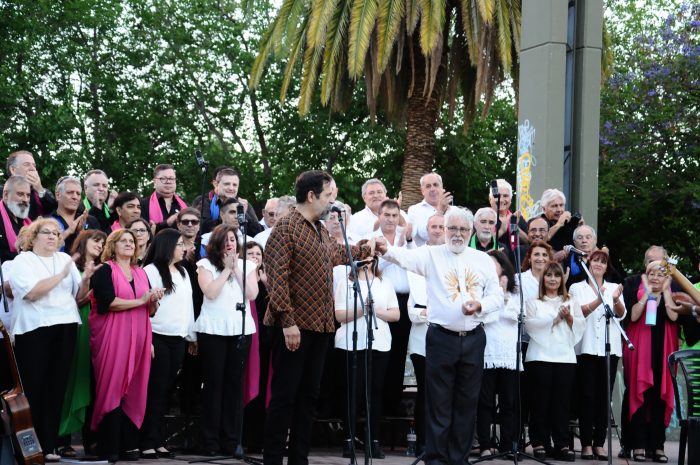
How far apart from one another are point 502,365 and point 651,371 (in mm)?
1794

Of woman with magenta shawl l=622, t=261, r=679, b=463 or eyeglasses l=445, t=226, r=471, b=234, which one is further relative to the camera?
woman with magenta shawl l=622, t=261, r=679, b=463

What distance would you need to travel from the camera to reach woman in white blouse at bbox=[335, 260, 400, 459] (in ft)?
34.5

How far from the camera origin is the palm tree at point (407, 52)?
1948cm

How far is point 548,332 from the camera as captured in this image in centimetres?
1091

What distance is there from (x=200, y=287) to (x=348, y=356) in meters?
1.58

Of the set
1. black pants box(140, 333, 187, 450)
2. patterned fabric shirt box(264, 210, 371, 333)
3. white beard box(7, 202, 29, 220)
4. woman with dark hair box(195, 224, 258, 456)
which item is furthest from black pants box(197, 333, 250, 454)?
white beard box(7, 202, 29, 220)

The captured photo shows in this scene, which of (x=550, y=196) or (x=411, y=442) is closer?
(x=411, y=442)

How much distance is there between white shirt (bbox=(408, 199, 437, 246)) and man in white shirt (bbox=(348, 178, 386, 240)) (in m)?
0.42

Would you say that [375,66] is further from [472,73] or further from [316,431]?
[316,431]

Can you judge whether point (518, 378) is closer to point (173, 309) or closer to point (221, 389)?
point (221, 389)

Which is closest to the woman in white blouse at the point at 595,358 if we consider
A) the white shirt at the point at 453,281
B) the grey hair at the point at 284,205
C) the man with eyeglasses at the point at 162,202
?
the white shirt at the point at 453,281

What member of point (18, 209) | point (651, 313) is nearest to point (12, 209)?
point (18, 209)

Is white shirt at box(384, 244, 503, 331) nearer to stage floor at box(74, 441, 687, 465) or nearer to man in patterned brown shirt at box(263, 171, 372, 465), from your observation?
man in patterned brown shirt at box(263, 171, 372, 465)

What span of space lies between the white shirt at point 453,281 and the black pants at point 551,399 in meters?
2.05
